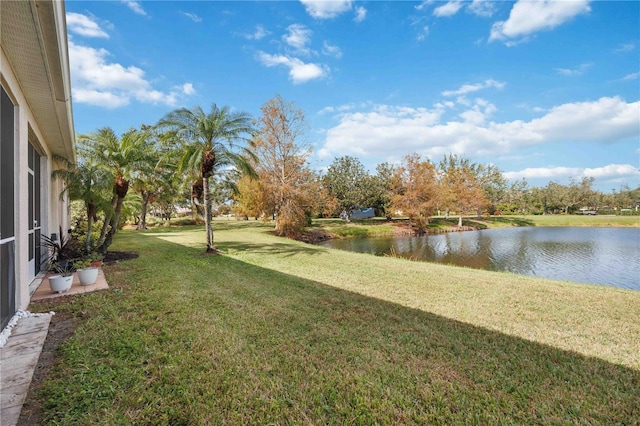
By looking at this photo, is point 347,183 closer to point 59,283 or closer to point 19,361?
point 59,283

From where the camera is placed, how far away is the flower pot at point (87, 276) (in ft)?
18.5

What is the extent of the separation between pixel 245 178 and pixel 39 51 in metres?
18.2

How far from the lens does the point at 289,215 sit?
20.3m

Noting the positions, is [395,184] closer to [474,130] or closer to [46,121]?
[474,130]

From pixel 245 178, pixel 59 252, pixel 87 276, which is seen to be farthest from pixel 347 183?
pixel 87 276

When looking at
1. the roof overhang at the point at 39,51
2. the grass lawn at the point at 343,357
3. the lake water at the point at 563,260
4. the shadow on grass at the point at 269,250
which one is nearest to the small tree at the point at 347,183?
the lake water at the point at 563,260

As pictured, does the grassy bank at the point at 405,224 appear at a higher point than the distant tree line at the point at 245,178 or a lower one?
lower

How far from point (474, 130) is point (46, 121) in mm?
35166

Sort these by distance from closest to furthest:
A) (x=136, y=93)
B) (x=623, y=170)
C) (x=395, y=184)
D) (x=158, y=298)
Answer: (x=158, y=298), (x=136, y=93), (x=395, y=184), (x=623, y=170)

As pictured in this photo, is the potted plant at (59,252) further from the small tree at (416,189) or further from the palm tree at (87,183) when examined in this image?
the small tree at (416,189)

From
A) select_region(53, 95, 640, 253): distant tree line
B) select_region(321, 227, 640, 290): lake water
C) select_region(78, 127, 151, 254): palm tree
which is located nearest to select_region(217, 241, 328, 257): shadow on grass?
select_region(53, 95, 640, 253): distant tree line

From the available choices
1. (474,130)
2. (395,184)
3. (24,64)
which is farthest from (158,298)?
(474,130)

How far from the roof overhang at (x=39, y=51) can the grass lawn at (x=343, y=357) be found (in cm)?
352

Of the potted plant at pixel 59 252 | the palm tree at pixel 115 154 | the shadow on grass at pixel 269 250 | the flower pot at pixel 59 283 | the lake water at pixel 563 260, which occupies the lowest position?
the lake water at pixel 563 260
